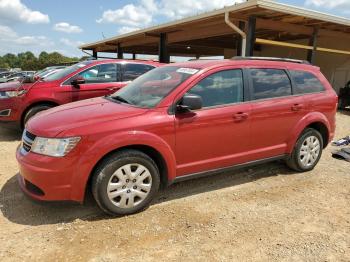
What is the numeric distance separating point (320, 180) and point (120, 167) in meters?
3.06

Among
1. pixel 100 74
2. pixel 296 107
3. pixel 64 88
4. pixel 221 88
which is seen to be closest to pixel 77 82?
pixel 64 88

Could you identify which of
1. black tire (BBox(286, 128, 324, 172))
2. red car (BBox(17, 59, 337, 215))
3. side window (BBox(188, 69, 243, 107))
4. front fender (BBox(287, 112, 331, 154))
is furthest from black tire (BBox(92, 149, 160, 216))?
black tire (BBox(286, 128, 324, 172))

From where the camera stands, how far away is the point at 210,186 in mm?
4449

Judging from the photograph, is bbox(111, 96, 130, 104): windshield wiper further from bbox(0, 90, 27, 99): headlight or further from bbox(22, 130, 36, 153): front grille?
bbox(0, 90, 27, 99): headlight

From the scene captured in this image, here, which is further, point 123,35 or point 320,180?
point 123,35

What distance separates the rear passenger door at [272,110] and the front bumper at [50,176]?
2.38 metres

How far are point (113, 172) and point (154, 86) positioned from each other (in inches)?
50.6

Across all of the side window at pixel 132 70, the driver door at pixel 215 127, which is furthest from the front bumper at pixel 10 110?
the driver door at pixel 215 127

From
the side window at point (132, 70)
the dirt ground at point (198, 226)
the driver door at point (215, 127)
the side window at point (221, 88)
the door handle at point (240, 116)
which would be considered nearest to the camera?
the dirt ground at point (198, 226)

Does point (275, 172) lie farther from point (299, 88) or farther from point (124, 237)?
point (124, 237)

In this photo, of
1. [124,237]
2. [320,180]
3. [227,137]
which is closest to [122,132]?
[124,237]

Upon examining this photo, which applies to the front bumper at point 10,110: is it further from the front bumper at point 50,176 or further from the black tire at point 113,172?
the black tire at point 113,172

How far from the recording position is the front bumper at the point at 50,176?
3162 millimetres

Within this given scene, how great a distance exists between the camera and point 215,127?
3924 mm
